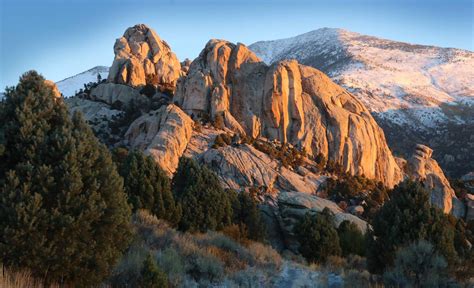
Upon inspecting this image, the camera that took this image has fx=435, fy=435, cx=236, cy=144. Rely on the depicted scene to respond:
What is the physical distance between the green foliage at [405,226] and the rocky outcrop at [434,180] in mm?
48648

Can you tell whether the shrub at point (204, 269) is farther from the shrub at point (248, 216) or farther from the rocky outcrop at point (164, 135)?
the rocky outcrop at point (164, 135)

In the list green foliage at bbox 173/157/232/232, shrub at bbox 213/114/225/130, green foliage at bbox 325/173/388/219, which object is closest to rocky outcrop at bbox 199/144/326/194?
green foliage at bbox 325/173/388/219

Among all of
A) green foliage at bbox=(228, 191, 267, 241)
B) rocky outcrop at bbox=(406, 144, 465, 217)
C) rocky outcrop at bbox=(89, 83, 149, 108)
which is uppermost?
rocky outcrop at bbox=(89, 83, 149, 108)

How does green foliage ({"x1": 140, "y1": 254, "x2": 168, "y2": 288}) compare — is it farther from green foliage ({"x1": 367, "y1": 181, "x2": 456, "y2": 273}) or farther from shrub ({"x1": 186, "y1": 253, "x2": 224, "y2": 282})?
green foliage ({"x1": 367, "y1": 181, "x2": 456, "y2": 273})

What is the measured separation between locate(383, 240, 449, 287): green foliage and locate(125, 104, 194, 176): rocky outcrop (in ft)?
118

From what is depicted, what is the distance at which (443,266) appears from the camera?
1010 cm

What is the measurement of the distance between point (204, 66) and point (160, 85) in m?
11.8

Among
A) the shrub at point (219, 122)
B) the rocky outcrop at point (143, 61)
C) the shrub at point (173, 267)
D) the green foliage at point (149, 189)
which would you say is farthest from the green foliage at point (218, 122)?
the shrub at point (173, 267)

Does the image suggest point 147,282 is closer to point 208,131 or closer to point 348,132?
point 208,131

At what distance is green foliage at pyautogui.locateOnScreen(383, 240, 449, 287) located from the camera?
396 inches

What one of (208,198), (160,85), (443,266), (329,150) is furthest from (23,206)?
(160,85)

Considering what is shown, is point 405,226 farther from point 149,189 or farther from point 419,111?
point 419,111

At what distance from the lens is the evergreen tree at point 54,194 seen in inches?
247

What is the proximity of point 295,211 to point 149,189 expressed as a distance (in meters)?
24.2
